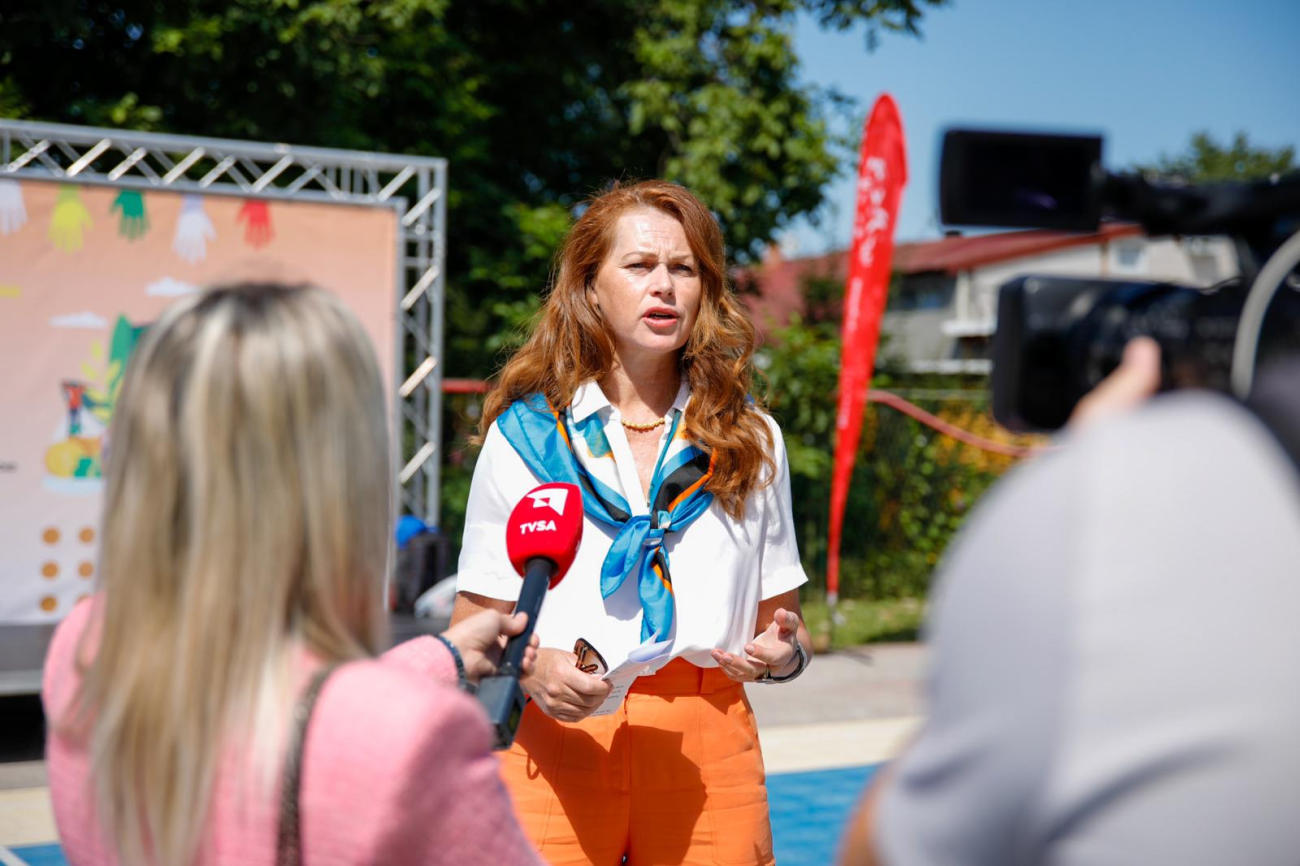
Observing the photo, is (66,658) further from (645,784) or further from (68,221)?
(68,221)

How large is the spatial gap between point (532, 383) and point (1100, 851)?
6.20 ft

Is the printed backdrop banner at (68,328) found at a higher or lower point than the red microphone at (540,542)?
lower

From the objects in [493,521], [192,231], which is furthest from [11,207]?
[493,521]

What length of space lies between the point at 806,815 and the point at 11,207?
5140mm

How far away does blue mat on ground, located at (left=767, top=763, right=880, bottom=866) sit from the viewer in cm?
474

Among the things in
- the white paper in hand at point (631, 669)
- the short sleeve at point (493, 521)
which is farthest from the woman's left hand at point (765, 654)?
the short sleeve at point (493, 521)

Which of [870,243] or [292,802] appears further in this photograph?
[870,243]

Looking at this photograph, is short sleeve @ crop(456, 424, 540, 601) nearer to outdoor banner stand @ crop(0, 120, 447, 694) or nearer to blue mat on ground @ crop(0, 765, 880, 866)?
blue mat on ground @ crop(0, 765, 880, 866)

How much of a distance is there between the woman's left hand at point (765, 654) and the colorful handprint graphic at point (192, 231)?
5.48 meters

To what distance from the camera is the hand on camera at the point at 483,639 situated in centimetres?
151

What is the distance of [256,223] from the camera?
22.8 ft

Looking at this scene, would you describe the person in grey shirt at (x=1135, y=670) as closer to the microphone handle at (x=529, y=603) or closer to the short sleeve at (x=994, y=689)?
the short sleeve at (x=994, y=689)

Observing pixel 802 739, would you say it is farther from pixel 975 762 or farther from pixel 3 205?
pixel 975 762

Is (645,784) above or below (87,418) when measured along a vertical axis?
above
